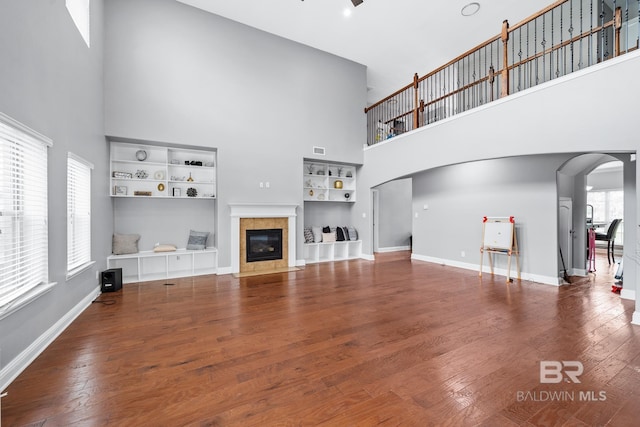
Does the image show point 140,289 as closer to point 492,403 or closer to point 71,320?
point 71,320

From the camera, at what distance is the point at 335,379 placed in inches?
86.8

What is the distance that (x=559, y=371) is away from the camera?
231 centimetres

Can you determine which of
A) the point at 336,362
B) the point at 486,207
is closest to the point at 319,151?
the point at 486,207

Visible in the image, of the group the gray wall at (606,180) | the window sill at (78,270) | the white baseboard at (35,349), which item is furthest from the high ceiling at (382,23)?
the gray wall at (606,180)

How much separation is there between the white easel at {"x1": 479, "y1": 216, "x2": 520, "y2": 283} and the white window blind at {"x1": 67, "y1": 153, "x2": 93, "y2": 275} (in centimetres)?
691

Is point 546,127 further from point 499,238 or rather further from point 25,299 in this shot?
point 25,299

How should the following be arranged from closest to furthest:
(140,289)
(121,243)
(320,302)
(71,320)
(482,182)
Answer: (71,320)
(320,302)
(140,289)
(121,243)
(482,182)

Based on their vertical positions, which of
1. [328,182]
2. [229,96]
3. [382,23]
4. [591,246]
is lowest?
[591,246]

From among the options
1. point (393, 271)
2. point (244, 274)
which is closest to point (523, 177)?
point (393, 271)

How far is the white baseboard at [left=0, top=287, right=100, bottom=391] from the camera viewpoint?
2160mm

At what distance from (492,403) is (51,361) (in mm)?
3637

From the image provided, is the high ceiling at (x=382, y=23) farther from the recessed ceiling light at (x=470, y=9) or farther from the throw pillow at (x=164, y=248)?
the throw pillow at (x=164, y=248)

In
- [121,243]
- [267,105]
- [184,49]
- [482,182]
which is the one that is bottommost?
[121,243]

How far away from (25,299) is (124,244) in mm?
3236
